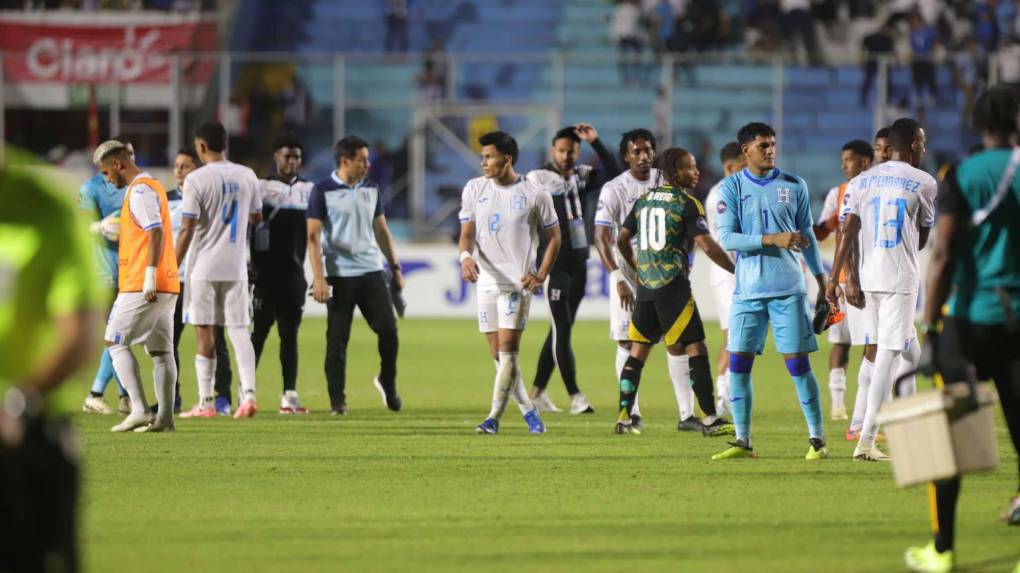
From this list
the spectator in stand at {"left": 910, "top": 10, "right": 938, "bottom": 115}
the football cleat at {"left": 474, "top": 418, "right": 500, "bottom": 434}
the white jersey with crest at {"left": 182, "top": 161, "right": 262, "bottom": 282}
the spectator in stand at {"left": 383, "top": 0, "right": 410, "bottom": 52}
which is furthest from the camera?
the spectator in stand at {"left": 383, "top": 0, "right": 410, "bottom": 52}

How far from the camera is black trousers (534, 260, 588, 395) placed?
14219mm

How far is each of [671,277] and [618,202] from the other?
1442mm

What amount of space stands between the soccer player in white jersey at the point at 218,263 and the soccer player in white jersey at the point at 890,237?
5075mm

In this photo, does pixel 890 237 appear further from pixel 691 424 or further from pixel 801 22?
pixel 801 22

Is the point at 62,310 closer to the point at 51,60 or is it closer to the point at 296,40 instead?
the point at 51,60

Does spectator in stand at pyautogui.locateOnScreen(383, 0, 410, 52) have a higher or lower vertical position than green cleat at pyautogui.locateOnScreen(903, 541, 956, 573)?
higher

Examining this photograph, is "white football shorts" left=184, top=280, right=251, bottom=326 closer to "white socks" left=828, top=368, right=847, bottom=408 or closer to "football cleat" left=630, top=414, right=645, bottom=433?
"football cleat" left=630, top=414, right=645, bottom=433

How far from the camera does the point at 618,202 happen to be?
1323cm

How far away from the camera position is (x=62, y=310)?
15.1ft

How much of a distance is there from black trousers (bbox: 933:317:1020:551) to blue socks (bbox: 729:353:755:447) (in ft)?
11.5

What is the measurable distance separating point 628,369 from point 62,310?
790 centimetres

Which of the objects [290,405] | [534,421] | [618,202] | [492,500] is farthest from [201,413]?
[492,500]

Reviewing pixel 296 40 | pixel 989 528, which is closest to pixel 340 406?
pixel 989 528

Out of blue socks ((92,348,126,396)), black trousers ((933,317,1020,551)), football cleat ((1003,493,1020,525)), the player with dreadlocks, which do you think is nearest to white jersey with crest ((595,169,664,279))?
the player with dreadlocks
